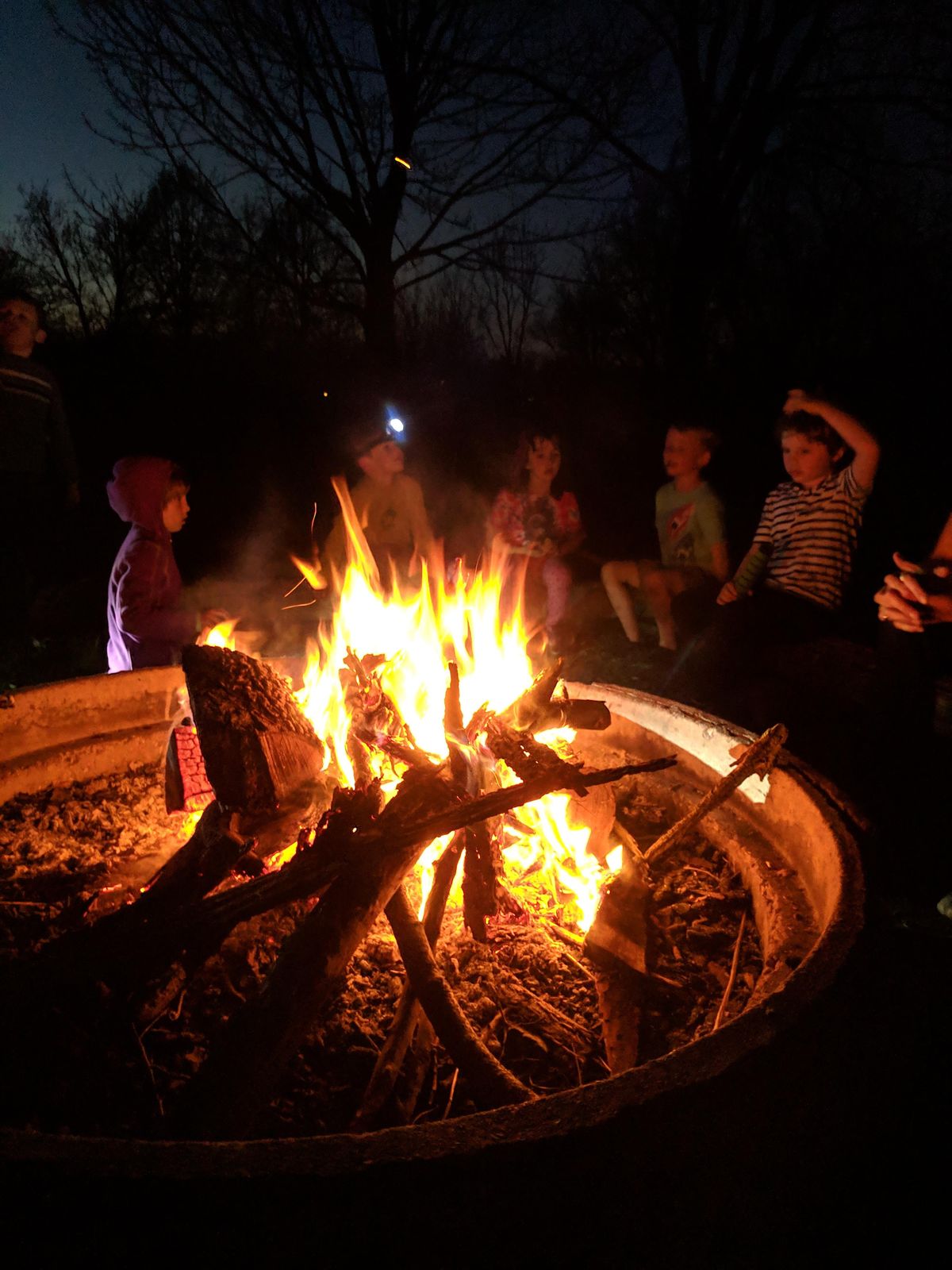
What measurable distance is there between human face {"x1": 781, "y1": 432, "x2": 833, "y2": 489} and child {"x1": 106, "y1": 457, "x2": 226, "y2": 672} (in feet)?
12.2

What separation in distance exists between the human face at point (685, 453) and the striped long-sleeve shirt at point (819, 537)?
1.07 meters

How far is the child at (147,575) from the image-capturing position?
161 inches

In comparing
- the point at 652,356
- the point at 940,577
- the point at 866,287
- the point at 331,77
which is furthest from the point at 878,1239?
the point at 652,356

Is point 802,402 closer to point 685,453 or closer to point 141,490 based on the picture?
point 685,453

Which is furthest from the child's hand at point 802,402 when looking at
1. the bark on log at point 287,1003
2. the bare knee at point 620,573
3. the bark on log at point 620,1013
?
the bark on log at point 287,1003

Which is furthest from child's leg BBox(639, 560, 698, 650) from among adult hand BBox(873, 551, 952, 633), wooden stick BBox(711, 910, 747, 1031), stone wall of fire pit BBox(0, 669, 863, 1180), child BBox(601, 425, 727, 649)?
wooden stick BBox(711, 910, 747, 1031)

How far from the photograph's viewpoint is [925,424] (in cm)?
890

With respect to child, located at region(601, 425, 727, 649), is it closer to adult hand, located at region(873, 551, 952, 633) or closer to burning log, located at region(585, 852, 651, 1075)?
adult hand, located at region(873, 551, 952, 633)

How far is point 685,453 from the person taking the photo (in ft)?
18.7

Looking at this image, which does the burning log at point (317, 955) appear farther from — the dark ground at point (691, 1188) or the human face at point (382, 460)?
the human face at point (382, 460)

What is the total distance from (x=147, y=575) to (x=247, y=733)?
2168 millimetres

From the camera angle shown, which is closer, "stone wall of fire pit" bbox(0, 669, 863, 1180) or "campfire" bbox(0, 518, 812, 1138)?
"stone wall of fire pit" bbox(0, 669, 863, 1180)

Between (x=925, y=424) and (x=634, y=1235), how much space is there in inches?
396

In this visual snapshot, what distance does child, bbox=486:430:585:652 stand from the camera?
6320mm
